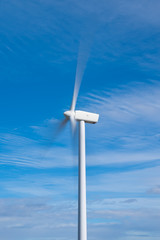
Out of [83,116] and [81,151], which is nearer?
[81,151]

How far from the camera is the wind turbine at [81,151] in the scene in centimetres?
3722

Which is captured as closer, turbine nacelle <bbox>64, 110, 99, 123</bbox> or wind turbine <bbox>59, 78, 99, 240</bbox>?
wind turbine <bbox>59, 78, 99, 240</bbox>

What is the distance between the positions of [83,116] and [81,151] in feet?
16.3

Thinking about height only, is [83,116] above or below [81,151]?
above

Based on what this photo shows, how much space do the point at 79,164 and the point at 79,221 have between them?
21.0 feet

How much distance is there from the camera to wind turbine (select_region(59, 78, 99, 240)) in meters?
37.2

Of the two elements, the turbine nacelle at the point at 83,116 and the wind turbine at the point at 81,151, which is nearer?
the wind turbine at the point at 81,151

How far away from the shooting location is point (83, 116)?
141ft

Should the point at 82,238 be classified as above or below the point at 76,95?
below

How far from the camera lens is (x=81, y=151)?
40.1 m

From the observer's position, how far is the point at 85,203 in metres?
38.1

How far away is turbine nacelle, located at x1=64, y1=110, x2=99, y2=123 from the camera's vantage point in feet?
137

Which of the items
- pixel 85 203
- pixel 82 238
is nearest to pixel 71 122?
pixel 85 203

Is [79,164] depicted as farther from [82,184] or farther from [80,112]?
Result: [80,112]
